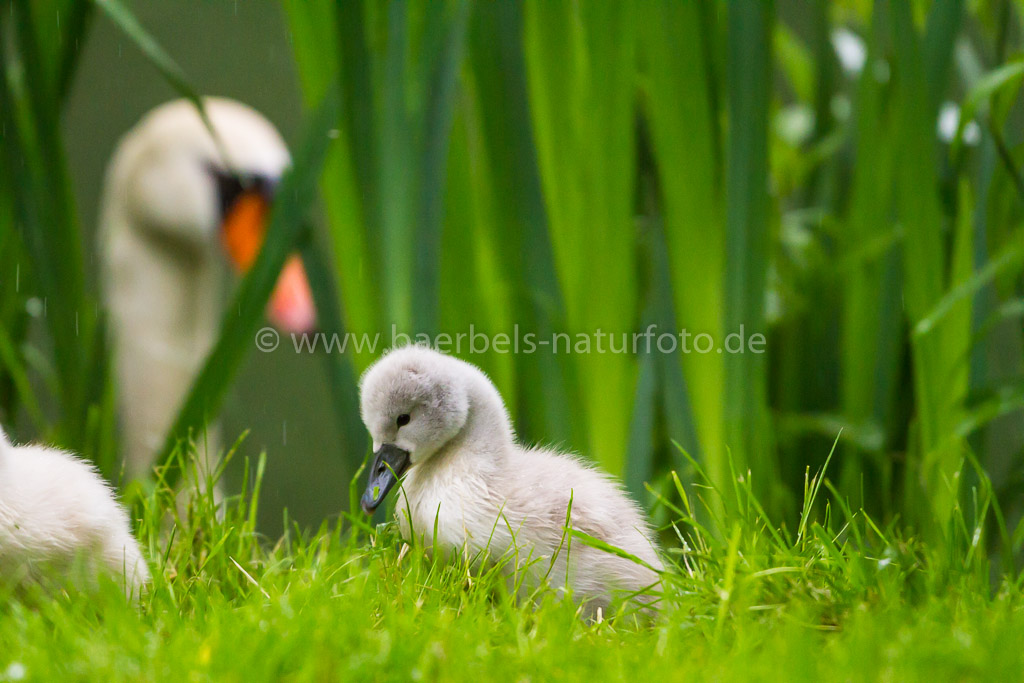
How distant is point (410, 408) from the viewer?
1077 mm

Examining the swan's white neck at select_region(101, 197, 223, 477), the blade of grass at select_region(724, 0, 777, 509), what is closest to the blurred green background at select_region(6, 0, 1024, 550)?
the blade of grass at select_region(724, 0, 777, 509)

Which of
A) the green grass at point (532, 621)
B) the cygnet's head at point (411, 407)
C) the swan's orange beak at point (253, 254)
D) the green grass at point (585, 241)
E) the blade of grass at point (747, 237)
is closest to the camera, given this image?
the green grass at point (532, 621)

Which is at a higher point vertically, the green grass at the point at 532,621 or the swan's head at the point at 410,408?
the swan's head at the point at 410,408

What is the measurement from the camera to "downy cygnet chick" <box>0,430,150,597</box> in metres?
0.97

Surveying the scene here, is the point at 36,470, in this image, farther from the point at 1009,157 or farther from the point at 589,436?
the point at 1009,157

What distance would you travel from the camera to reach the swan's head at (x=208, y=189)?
104 inches

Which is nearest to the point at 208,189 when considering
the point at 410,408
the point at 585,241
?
the point at 585,241

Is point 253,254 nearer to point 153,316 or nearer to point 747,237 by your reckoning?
point 153,316

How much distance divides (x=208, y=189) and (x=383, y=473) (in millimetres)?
1904

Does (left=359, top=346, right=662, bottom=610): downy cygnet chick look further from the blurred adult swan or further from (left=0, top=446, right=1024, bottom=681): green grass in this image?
the blurred adult swan

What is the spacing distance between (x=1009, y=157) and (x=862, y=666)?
101 centimetres

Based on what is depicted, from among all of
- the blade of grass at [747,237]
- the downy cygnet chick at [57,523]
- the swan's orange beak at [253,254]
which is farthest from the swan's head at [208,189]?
the downy cygnet chick at [57,523]

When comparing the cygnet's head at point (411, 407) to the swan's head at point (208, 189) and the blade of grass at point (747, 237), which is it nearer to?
the blade of grass at point (747, 237)

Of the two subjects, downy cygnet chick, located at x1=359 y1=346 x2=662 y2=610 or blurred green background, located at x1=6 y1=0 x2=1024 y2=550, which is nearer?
downy cygnet chick, located at x1=359 y1=346 x2=662 y2=610
